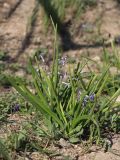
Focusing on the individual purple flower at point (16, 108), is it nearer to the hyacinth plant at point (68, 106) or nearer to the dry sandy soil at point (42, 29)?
the hyacinth plant at point (68, 106)

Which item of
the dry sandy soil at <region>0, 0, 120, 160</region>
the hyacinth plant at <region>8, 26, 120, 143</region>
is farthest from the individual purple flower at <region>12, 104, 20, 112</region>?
the dry sandy soil at <region>0, 0, 120, 160</region>

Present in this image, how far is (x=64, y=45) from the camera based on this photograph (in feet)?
16.2

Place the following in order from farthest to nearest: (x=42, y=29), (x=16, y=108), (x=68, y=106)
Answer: (x=42, y=29) < (x=16, y=108) < (x=68, y=106)

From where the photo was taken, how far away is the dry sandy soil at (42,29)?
473 centimetres

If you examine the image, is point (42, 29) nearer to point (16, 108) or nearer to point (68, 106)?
point (16, 108)

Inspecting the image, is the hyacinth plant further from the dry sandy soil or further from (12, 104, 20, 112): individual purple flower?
the dry sandy soil

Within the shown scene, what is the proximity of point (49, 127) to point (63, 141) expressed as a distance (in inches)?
5.3

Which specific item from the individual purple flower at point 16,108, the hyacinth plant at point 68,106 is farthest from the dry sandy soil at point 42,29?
the hyacinth plant at point 68,106

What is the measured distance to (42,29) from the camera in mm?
4984

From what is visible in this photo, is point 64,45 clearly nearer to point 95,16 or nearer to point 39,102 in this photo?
point 95,16

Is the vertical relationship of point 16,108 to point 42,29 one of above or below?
below

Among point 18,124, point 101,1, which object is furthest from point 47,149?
point 101,1

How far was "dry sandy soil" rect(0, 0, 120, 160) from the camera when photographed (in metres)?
4.73

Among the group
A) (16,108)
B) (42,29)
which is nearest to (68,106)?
(16,108)
